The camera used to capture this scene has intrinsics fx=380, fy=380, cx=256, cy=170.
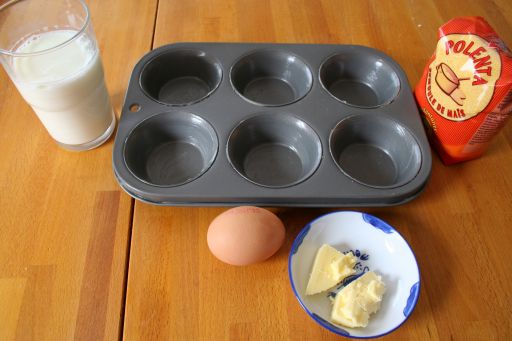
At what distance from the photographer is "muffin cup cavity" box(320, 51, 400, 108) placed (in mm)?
952

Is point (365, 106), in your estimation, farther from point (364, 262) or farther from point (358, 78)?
point (364, 262)

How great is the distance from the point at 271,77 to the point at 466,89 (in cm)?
47

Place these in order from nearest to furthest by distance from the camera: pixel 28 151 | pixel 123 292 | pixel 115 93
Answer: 1. pixel 123 292
2. pixel 28 151
3. pixel 115 93

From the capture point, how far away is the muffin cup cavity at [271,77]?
95cm

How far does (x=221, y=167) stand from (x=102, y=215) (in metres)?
0.25

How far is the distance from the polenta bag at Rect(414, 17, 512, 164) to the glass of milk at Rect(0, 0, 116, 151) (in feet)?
2.29

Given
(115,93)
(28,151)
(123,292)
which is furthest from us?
(115,93)

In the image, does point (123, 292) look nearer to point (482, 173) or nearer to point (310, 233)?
point (310, 233)

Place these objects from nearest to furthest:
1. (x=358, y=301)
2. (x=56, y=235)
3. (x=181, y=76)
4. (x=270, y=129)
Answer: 1. (x=358, y=301)
2. (x=56, y=235)
3. (x=270, y=129)
4. (x=181, y=76)

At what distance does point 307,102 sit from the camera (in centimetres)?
86

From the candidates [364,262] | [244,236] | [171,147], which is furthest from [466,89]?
[171,147]

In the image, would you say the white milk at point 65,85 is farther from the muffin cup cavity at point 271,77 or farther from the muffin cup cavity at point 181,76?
the muffin cup cavity at point 271,77

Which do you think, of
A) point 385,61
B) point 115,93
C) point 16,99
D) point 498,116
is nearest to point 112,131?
point 115,93

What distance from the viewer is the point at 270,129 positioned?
2.85ft
